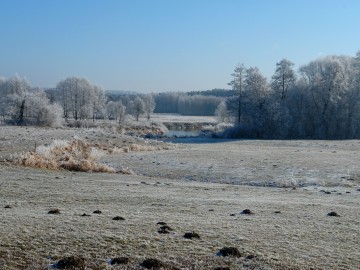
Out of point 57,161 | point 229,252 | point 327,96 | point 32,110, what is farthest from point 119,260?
point 32,110

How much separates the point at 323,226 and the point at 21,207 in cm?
1178

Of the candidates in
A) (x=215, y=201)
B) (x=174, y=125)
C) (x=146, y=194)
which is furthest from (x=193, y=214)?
(x=174, y=125)

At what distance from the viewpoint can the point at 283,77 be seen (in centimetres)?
10181

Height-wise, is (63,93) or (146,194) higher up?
(63,93)

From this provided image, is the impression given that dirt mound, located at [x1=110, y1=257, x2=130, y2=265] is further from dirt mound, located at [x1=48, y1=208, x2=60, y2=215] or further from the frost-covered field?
dirt mound, located at [x1=48, y1=208, x2=60, y2=215]

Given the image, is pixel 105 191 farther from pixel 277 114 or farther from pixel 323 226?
pixel 277 114

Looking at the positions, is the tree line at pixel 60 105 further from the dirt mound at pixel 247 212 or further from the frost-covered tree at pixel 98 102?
the dirt mound at pixel 247 212

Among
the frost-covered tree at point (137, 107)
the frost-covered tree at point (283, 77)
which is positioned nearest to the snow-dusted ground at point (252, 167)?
the frost-covered tree at point (283, 77)

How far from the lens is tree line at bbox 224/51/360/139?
93875mm

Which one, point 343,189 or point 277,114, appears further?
Answer: point 277,114

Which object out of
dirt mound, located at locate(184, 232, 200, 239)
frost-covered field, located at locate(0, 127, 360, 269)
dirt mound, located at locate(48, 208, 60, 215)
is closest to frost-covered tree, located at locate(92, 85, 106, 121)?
frost-covered field, located at locate(0, 127, 360, 269)

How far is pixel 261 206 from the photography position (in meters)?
21.7

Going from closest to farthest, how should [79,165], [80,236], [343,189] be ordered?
[80,236] → [343,189] → [79,165]

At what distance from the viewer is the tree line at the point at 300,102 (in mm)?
93875
